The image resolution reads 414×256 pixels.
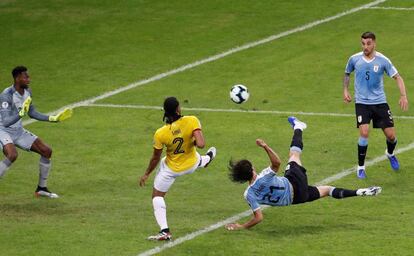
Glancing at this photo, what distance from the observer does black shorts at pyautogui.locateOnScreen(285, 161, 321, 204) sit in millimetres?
20039

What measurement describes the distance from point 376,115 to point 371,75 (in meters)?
0.78

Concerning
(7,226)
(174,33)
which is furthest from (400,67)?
(7,226)

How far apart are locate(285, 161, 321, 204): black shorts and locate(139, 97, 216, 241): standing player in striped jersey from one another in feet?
5.31

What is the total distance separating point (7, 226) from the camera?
67.1 feet

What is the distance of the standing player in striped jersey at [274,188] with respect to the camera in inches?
761

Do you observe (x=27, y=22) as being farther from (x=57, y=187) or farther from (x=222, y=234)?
(x=222, y=234)

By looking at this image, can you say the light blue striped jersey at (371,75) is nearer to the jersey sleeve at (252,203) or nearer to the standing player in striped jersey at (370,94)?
the standing player in striped jersey at (370,94)

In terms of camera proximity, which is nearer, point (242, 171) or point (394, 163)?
point (242, 171)

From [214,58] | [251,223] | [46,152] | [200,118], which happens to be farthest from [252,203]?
[214,58]

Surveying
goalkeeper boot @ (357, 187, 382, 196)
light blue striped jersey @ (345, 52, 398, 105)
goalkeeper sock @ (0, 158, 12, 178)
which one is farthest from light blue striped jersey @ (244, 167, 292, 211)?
goalkeeper sock @ (0, 158, 12, 178)

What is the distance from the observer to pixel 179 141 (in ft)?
65.0

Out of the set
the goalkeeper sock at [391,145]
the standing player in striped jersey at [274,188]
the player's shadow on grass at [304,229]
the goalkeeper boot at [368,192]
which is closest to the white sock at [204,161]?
the standing player in striped jersey at [274,188]

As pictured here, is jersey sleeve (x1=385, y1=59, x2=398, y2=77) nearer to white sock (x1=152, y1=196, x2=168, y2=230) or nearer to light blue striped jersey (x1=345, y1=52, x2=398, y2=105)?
light blue striped jersey (x1=345, y1=52, x2=398, y2=105)

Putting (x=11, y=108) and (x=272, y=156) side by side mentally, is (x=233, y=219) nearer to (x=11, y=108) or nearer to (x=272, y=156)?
(x=272, y=156)
